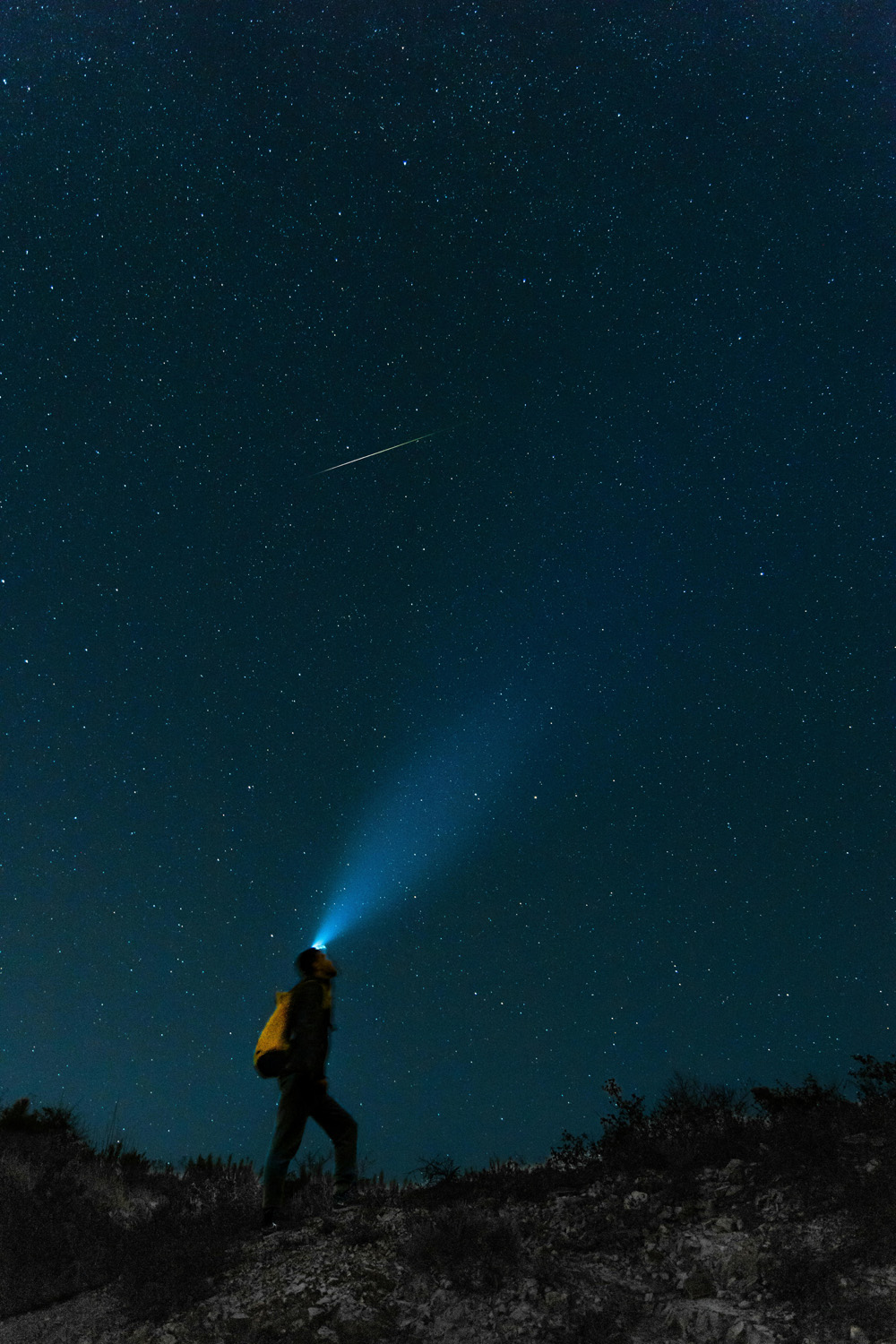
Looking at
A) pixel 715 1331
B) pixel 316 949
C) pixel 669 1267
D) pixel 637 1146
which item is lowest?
pixel 715 1331

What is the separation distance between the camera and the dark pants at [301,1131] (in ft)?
23.6

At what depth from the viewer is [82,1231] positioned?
789cm

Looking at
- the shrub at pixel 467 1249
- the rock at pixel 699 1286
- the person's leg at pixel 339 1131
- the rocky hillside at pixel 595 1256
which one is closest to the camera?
the rocky hillside at pixel 595 1256

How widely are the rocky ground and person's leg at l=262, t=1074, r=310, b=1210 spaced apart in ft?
1.25

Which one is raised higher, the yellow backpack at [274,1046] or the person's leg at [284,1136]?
the yellow backpack at [274,1046]

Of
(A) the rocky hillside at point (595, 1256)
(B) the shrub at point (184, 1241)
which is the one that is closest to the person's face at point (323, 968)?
(A) the rocky hillside at point (595, 1256)

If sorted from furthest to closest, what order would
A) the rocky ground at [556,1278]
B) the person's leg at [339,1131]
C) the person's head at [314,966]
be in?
→ the person's head at [314,966]
the person's leg at [339,1131]
the rocky ground at [556,1278]

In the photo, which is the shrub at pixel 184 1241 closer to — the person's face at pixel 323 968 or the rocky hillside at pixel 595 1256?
the rocky hillside at pixel 595 1256

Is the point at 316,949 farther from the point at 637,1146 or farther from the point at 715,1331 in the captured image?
the point at 715,1331

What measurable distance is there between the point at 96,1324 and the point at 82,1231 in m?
1.94

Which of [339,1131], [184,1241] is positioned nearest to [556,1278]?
[339,1131]

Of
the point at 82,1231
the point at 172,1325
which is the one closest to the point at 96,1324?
the point at 172,1325

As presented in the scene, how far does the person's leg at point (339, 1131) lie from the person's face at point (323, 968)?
0.94 m

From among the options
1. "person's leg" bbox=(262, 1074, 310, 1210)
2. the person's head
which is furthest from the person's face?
"person's leg" bbox=(262, 1074, 310, 1210)
